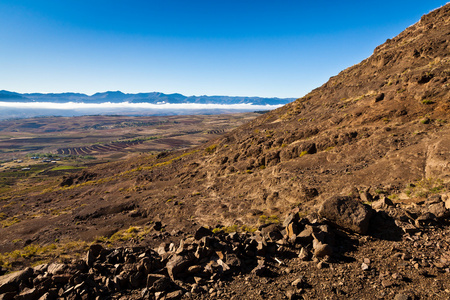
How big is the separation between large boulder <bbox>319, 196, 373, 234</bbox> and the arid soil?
67 mm

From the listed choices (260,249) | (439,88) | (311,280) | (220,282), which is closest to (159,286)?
(220,282)

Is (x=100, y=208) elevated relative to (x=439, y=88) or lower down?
lower down

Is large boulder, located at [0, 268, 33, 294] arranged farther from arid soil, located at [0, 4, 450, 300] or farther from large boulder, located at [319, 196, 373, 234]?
large boulder, located at [319, 196, 373, 234]

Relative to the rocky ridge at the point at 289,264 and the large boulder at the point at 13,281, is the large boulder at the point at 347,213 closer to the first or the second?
the rocky ridge at the point at 289,264

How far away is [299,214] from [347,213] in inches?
261

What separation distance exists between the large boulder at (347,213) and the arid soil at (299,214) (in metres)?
0.07

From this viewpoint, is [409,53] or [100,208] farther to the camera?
[409,53]

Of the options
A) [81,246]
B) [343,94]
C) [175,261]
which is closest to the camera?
[175,261]

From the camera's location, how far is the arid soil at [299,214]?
10.9 meters

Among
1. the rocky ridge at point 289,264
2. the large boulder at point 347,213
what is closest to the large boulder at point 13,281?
the rocky ridge at point 289,264

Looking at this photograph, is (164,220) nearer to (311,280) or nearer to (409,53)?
(311,280)

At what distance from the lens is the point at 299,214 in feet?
65.1

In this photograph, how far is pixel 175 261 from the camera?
12.2 metres

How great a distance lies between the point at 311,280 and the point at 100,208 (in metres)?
37.5
